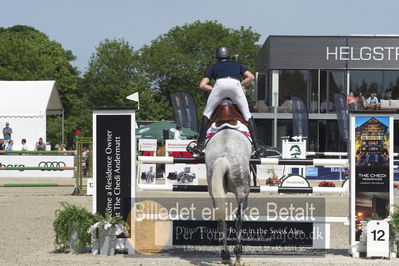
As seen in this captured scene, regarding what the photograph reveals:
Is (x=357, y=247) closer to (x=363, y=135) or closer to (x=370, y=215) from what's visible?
(x=370, y=215)

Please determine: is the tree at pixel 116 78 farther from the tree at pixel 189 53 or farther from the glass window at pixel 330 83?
the glass window at pixel 330 83

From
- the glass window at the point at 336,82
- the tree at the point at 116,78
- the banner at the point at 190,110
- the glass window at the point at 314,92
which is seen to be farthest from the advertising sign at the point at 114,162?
the tree at the point at 116,78

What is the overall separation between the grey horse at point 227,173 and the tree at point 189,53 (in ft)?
231

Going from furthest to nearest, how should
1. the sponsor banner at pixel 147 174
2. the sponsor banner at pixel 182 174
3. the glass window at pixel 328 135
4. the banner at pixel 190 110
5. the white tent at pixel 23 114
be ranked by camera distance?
the glass window at pixel 328 135
the banner at pixel 190 110
the white tent at pixel 23 114
the sponsor banner at pixel 147 174
the sponsor banner at pixel 182 174

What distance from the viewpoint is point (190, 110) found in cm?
4322

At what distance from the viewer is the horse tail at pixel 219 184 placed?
895 centimetres

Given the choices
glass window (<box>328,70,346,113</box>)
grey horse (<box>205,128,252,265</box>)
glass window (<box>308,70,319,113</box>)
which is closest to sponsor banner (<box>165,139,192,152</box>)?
grey horse (<box>205,128,252,265</box>)

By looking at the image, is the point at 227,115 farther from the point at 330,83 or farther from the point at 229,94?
the point at 330,83

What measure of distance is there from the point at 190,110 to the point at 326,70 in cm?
1071

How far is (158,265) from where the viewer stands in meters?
9.00

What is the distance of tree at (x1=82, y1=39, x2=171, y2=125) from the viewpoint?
261 ft

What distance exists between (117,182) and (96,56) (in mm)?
73569

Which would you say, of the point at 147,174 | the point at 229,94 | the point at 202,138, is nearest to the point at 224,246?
the point at 202,138

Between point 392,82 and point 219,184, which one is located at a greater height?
point 392,82
